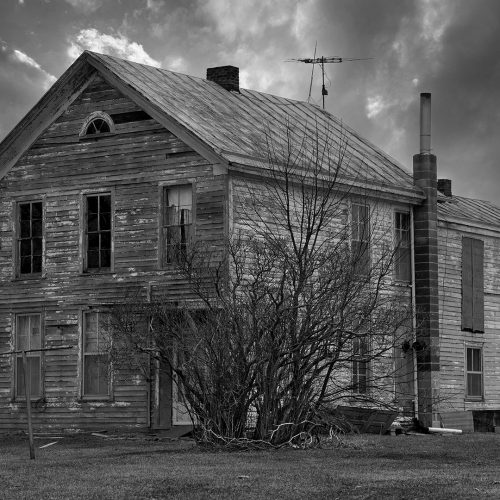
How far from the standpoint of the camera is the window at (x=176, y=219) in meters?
28.2

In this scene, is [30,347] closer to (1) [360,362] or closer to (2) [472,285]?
(1) [360,362]

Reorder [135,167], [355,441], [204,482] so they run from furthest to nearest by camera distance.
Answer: [135,167] → [355,441] → [204,482]

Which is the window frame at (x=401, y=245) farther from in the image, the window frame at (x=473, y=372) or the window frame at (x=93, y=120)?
the window frame at (x=93, y=120)

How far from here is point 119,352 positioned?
26406 mm

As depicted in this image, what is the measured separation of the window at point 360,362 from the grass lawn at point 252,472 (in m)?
1.12

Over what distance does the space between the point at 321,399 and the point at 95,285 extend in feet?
27.3

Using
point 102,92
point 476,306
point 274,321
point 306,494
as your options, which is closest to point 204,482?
point 306,494

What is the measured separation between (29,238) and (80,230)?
150cm

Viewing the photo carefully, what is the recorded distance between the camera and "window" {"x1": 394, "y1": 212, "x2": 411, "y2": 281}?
32500 mm

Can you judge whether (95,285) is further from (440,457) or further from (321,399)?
(440,457)

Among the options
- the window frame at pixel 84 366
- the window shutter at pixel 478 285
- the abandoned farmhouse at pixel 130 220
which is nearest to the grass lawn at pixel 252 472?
the window frame at pixel 84 366

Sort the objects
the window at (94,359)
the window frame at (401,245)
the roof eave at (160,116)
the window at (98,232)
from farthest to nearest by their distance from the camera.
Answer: the window frame at (401,245), the window at (98,232), the window at (94,359), the roof eave at (160,116)

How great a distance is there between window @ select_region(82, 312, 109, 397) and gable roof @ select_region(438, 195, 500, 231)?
9.63 m

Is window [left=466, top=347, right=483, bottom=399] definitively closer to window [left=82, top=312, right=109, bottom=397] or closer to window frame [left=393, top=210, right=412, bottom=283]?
window frame [left=393, top=210, right=412, bottom=283]
